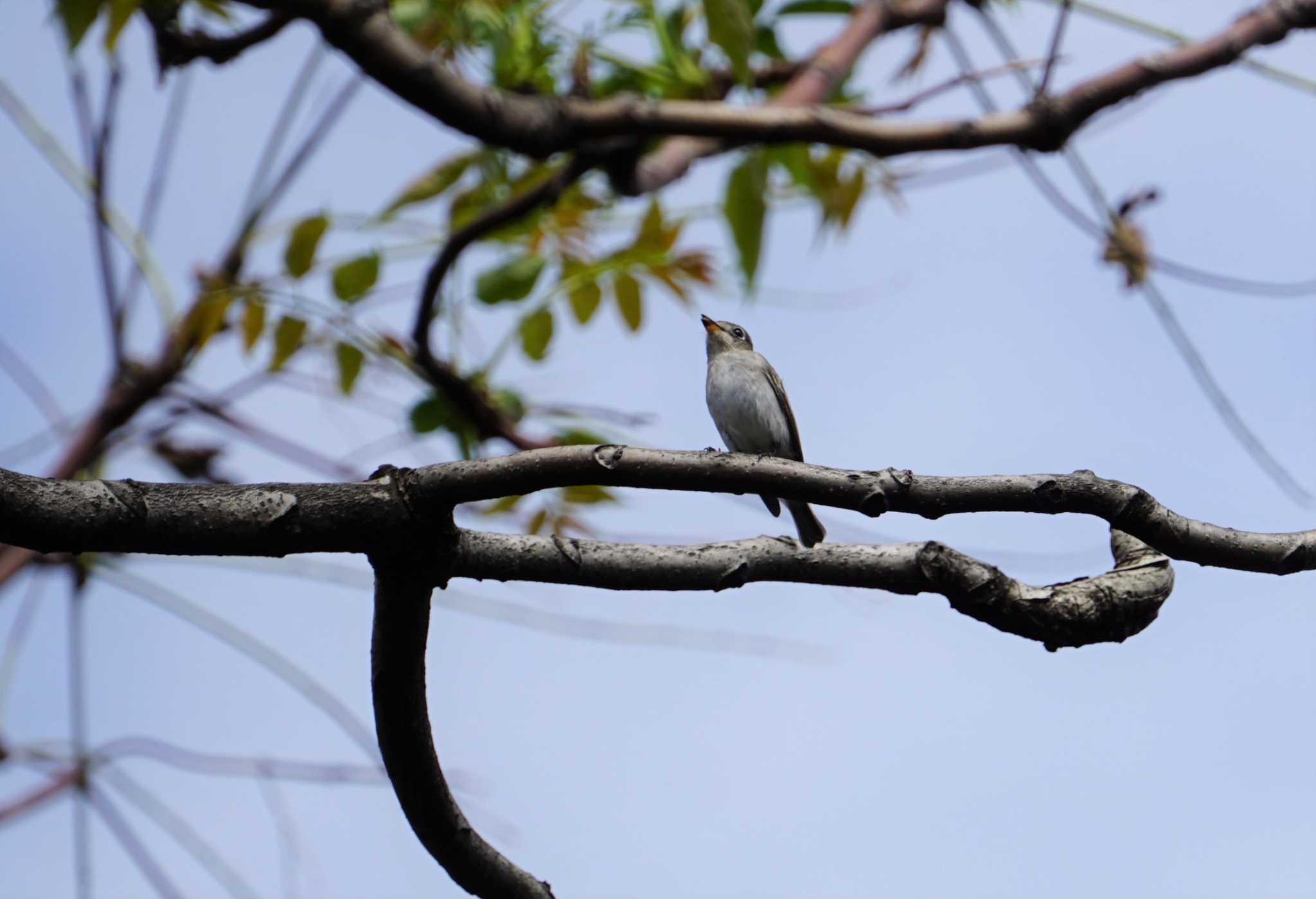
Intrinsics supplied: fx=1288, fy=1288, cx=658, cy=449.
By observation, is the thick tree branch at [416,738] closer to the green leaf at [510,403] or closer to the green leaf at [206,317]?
the green leaf at [206,317]

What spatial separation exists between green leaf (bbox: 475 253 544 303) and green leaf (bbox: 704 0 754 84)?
1.84 meters

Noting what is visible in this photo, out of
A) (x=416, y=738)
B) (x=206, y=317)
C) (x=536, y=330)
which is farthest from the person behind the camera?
(x=536, y=330)

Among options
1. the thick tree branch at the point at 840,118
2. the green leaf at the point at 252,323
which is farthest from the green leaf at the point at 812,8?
the green leaf at the point at 252,323

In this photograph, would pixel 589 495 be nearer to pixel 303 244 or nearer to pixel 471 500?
pixel 303 244

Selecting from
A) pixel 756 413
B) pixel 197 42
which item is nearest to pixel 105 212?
pixel 197 42

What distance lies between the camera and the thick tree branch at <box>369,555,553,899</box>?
9.86 feet

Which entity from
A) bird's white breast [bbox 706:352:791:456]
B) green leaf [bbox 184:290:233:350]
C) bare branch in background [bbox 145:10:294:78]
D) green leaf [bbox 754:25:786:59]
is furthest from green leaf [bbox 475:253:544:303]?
bird's white breast [bbox 706:352:791:456]

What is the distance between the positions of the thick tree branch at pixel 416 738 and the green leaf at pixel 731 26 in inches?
84.3

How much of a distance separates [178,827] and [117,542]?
2.73 m

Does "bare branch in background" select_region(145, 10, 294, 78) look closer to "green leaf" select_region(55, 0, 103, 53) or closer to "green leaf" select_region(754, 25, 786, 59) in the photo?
"green leaf" select_region(55, 0, 103, 53)

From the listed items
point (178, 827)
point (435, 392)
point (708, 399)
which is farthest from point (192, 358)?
point (708, 399)

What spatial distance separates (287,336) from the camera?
18.0 ft

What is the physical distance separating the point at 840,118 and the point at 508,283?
1.92 metres

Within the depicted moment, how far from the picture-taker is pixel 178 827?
16.4ft
